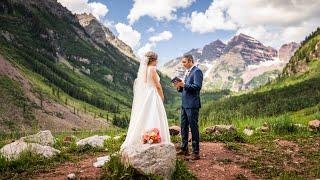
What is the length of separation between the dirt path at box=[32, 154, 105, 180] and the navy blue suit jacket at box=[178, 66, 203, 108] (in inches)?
173

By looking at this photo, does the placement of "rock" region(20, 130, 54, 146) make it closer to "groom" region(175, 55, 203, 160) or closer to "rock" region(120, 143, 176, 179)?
"groom" region(175, 55, 203, 160)

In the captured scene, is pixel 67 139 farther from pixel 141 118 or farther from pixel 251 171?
pixel 251 171

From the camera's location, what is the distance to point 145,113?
16406mm

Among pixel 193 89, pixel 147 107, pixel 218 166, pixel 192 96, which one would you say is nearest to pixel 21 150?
pixel 147 107

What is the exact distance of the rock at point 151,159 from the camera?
12.9m

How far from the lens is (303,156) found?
18969 millimetres

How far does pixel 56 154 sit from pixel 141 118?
Answer: 391 cm

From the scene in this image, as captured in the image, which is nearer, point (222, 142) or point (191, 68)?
point (191, 68)

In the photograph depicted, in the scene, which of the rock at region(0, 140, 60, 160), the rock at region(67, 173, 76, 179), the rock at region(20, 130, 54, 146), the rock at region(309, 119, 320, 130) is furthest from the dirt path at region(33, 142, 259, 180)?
the rock at region(309, 119, 320, 130)

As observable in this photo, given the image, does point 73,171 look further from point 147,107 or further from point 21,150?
point 147,107

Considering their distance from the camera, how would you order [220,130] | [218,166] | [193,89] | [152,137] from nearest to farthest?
[152,137], [218,166], [193,89], [220,130]

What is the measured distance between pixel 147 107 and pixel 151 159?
370 centimetres

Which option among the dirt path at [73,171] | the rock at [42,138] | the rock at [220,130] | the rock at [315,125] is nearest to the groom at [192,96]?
the dirt path at [73,171]

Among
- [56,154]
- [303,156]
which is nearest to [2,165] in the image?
[56,154]
